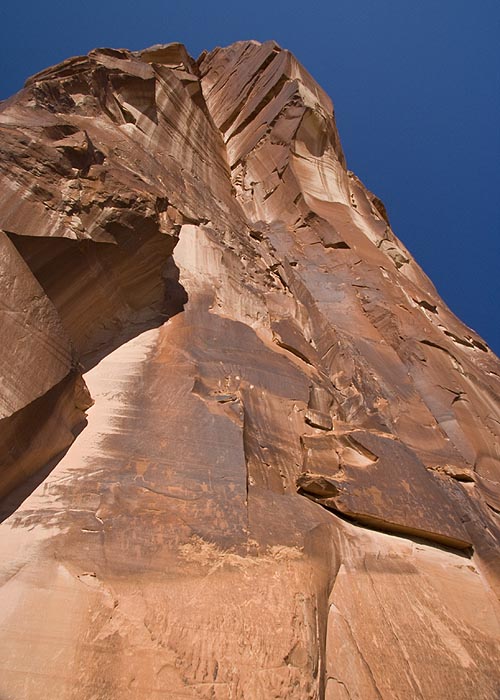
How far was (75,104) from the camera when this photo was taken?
9250 mm

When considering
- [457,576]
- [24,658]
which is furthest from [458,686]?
[24,658]

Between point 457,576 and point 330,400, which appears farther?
point 330,400

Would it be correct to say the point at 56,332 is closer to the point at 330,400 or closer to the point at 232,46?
the point at 330,400

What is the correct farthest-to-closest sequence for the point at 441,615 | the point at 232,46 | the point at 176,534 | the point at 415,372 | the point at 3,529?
the point at 232,46, the point at 415,372, the point at 441,615, the point at 176,534, the point at 3,529

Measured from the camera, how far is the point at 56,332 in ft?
15.3

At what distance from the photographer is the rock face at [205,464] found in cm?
379

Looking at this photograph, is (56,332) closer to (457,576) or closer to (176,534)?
(176,534)

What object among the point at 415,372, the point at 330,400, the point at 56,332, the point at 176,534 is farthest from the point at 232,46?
the point at 176,534

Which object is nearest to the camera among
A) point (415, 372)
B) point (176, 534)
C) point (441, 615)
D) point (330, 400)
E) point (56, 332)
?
point (176, 534)

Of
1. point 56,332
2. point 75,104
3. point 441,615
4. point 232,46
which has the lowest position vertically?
point 441,615

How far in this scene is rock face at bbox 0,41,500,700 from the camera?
12.4 feet

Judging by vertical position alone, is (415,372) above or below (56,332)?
above

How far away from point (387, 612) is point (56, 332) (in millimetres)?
3708

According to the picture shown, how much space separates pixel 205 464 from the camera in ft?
16.6
